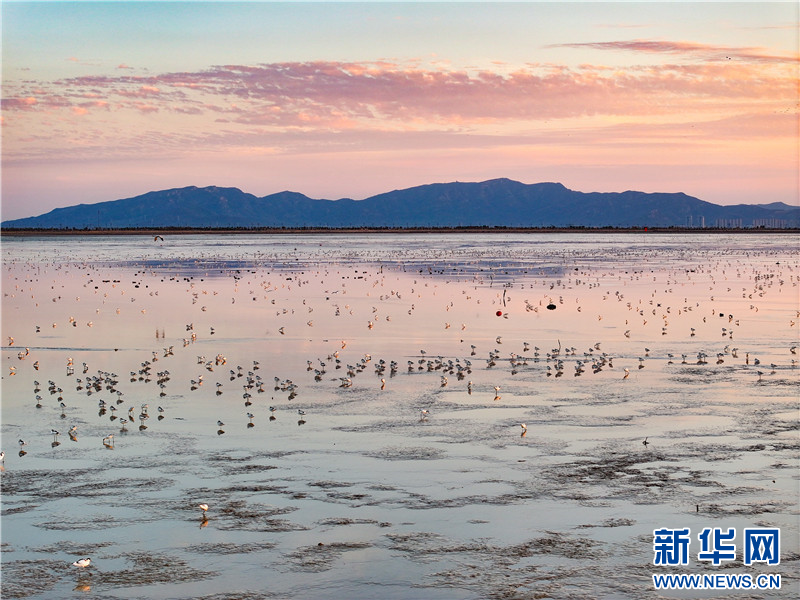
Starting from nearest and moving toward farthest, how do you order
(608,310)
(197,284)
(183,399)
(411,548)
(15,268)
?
(411,548) → (183,399) → (608,310) → (197,284) → (15,268)

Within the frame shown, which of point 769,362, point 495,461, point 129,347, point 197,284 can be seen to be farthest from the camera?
point 197,284

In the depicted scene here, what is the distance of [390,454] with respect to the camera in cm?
1470

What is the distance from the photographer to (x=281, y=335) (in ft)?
95.5

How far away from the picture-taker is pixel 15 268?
224 feet

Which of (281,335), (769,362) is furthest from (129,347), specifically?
(769,362)

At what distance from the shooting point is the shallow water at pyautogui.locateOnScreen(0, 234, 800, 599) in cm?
1045

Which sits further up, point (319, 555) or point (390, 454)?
point (390, 454)

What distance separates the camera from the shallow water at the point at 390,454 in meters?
10.4

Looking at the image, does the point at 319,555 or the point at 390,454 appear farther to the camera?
the point at 390,454

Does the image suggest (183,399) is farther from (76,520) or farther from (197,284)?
(197,284)

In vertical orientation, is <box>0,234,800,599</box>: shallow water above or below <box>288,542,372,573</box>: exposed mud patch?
above

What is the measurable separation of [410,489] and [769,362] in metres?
13.6

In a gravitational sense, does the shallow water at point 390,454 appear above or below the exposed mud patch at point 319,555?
above

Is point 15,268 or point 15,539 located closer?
point 15,539
